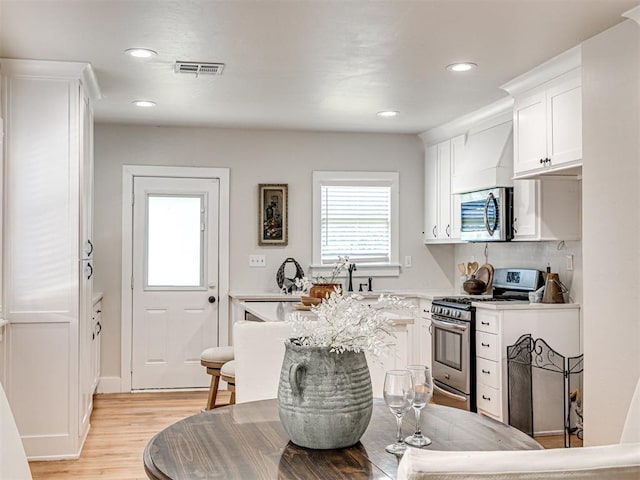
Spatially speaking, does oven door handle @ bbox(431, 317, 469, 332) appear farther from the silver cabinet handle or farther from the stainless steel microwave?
the stainless steel microwave

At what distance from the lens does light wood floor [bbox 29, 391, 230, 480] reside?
3.84m

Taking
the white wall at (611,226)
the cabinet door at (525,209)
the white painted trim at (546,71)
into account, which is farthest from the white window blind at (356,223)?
the white wall at (611,226)

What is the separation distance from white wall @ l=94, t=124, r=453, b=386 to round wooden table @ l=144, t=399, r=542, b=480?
4188 millimetres

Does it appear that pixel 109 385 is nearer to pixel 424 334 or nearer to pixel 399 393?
pixel 424 334

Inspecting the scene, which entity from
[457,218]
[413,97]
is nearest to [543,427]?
[457,218]

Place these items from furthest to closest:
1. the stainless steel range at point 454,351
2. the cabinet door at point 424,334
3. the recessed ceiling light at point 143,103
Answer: the cabinet door at point 424,334 → the recessed ceiling light at point 143,103 → the stainless steel range at point 454,351

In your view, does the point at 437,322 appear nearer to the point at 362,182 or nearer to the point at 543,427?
the point at 543,427

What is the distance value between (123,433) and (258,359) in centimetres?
253

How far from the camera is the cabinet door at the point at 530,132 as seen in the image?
4.24 meters

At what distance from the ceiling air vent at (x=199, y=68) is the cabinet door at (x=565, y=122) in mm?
2011

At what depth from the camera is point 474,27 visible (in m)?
3.41

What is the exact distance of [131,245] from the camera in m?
6.08

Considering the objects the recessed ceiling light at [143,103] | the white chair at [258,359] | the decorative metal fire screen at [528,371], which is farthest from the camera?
the recessed ceiling light at [143,103]

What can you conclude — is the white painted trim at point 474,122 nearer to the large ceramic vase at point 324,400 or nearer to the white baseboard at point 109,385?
the white baseboard at point 109,385
